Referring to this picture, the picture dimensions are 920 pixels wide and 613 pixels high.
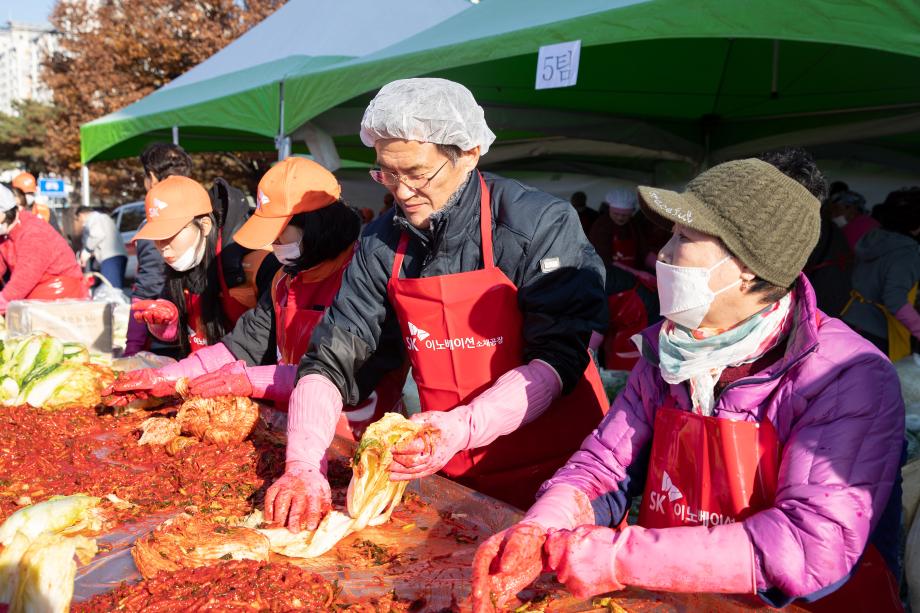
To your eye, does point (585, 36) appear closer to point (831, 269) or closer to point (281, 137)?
point (831, 269)

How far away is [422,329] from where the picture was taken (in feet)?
8.17

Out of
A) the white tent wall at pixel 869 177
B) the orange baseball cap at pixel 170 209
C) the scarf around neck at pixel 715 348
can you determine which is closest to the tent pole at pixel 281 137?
the orange baseball cap at pixel 170 209

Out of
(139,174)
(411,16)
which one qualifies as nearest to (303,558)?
(411,16)

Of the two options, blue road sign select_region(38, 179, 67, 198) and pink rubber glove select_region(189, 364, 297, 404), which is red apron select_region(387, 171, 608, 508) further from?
blue road sign select_region(38, 179, 67, 198)

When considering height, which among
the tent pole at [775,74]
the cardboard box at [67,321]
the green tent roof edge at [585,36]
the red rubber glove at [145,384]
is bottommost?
the cardboard box at [67,321]

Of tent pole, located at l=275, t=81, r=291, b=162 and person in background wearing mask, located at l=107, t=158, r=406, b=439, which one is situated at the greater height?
tent pole, located at l=275, t=81, r=291, b=162

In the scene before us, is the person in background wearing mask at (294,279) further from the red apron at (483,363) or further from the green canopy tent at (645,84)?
the green canopy tent at (645,84)

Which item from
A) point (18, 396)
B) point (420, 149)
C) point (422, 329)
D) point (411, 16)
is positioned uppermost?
point (411, 16)

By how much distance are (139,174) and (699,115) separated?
2001cm

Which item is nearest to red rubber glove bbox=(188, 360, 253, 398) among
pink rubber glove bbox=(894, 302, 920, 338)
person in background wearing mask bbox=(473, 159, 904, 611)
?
person in background wearing mask bbox=(473, 159, 904, 611)

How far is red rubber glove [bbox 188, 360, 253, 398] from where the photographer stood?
3064 millimetres

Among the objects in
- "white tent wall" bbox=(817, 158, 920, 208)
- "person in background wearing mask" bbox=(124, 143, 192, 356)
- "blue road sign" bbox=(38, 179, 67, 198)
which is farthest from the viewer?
"blue road sign" bbox=(38, 179, 67, 198)

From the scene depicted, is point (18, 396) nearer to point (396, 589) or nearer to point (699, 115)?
point (396, 589)

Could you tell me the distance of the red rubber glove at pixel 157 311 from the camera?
3977 millimetres
